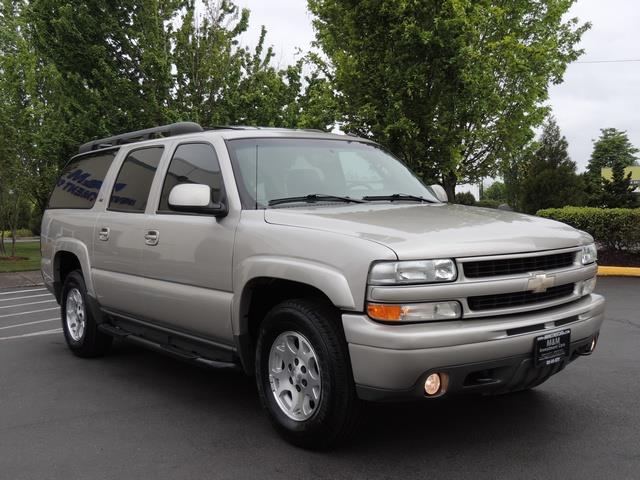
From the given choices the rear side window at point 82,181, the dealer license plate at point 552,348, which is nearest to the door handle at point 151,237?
the rear side window at point 82,181

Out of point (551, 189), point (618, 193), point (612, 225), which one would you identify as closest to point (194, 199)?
point (612, 225)

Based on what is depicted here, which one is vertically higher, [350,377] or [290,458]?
[350,377]

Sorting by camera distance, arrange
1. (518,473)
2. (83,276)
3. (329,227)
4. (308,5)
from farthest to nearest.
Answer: (308,5), (83,276), (329,227), (518,473)

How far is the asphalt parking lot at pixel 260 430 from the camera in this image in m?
3.52

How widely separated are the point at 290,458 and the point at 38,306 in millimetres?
8116

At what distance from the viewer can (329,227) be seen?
366cm

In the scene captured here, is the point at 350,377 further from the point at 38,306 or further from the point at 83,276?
the point at 38,306

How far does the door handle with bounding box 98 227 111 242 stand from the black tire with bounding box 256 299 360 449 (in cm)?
219

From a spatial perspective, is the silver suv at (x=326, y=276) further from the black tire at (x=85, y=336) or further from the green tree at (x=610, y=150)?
the green tree at (x=610, y=150)

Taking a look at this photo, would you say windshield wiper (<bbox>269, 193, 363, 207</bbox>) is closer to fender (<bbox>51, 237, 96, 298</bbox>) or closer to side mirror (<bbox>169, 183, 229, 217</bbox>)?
side mirror (<bbox>169, 183, 229, 217</bbox>)

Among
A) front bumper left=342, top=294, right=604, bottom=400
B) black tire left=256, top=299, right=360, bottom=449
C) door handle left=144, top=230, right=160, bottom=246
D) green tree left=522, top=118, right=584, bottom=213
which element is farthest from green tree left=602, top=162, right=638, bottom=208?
black tire left=256, top=299, right=360, bottom=449

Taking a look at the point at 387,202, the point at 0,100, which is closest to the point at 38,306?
the point at 387,202

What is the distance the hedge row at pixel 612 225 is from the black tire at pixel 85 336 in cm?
1051

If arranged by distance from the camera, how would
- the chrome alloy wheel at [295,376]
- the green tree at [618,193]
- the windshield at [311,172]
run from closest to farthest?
the chrome alloy wheel at [295,376], the windshield at [311,172], the green tree at [618,193]
